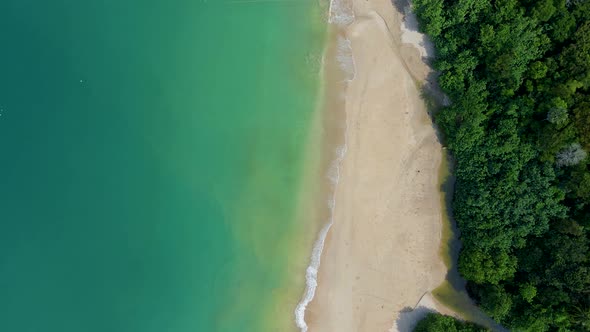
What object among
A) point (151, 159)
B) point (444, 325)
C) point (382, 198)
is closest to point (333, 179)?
point (382, 198)

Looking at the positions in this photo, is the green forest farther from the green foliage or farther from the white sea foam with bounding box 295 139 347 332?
the white sea foam with bounding box 295 139 347 332

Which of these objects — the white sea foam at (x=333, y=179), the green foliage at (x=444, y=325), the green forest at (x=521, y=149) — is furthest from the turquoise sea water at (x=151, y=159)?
the green forest at (x=521, y=149)

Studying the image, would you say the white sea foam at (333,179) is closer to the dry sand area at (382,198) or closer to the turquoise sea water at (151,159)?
the dry sand area at (382,198)

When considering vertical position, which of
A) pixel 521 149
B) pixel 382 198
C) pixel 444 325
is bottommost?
pixel 444 325

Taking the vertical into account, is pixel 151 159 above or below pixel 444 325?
above

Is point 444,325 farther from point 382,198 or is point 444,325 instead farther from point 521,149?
point 521,149

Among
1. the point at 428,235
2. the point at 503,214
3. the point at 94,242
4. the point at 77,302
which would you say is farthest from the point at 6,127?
the point at 503,214

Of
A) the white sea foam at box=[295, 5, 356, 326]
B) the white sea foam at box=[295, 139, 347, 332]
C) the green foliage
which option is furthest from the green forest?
the white sea foam at box=[295, 139, 347, 332]
